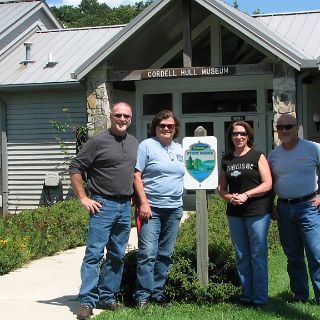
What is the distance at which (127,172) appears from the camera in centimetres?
600

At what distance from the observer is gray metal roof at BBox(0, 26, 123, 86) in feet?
54.9

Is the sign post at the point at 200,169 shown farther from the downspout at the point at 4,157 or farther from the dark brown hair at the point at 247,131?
the downspout at the point at 4,157

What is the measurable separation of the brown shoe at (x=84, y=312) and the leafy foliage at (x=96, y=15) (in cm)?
5095

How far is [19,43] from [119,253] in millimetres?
14345

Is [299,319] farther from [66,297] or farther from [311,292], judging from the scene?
[66,297]

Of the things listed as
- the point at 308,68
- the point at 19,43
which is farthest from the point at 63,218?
the point at 19,43

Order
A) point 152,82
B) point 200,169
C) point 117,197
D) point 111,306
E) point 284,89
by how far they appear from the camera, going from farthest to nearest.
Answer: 1. point 152,82
2. point 284,89
3. point 200,169
4. point 111,306
5. point 117,197

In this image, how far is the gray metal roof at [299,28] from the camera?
14.6 metres

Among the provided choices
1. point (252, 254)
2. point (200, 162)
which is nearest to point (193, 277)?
point (252, 254)

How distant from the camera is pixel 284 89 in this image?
13258 mm

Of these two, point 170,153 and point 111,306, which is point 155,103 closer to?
point 170,153

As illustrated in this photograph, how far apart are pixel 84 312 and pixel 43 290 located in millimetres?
1658

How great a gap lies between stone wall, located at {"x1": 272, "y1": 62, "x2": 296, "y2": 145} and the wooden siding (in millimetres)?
5426

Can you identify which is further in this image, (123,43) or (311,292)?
(123,43)
